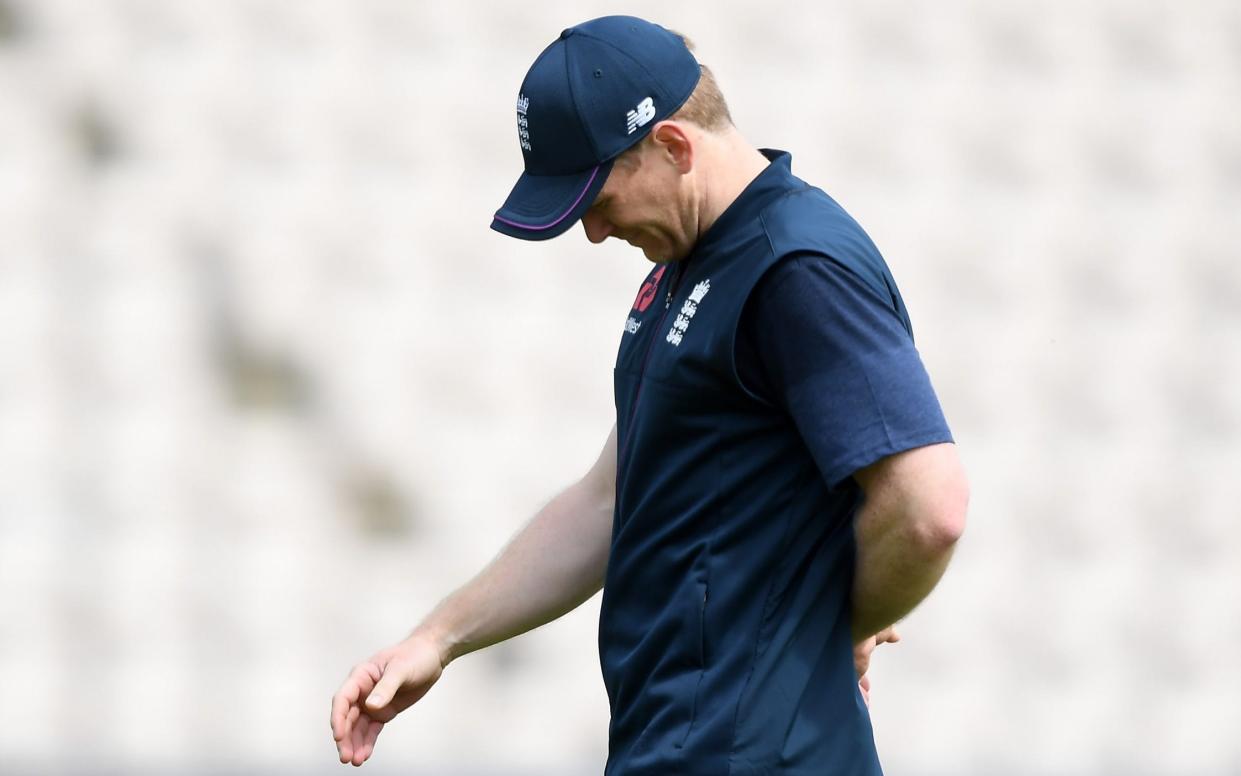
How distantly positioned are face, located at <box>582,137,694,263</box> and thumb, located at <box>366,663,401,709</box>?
0.65m

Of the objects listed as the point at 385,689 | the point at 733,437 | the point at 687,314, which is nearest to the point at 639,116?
the point at 687,314

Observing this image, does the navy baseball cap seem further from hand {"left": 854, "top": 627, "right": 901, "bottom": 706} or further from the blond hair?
hand {"left": 854, "top": 627, "right": 901, "bottom": 706}

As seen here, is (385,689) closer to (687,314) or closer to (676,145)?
(687,314)

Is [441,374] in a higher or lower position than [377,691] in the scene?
higher

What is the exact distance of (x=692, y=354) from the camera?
1970mm

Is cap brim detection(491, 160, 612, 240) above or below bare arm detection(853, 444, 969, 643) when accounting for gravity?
above

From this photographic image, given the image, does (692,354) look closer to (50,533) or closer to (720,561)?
(720,561)

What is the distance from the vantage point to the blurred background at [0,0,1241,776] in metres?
4.46

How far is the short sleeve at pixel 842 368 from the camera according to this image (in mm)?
1839

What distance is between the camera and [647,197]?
2.05 metres

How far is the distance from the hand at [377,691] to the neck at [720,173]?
69 cm

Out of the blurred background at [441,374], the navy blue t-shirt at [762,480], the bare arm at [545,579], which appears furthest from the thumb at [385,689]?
the blurred background at [441,374]

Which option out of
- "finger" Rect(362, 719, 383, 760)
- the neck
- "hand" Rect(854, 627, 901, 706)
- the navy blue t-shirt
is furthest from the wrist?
the neck

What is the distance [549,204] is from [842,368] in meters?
0.44
